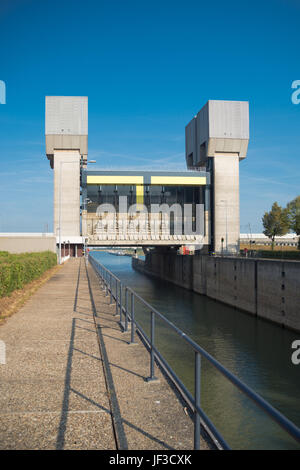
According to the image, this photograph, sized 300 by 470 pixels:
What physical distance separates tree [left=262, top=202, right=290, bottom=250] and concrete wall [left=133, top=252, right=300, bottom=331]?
112 feet

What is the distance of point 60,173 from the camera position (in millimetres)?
61125

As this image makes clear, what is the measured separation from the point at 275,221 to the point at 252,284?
2104 inches

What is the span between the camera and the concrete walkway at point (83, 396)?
13.6ft

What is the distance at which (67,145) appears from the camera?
63.8 metres

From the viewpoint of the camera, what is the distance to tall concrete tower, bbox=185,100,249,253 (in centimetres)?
6297

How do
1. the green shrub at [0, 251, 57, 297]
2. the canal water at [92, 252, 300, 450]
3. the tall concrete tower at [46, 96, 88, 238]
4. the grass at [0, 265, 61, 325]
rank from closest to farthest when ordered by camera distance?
the canal water at [92, 252, 300, 450] → the grass at [0, 265, 61, 325] → the green shrub at [0, 251, 57, 297] → the tall concrete tower at [46, 96, 88, 238]

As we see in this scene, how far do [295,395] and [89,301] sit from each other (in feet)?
24.8

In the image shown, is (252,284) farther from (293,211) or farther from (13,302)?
(293,211)

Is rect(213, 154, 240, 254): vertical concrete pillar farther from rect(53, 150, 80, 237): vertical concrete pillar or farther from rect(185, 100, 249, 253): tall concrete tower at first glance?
rect(53, 150, 80, 237): vertical concrete pillar

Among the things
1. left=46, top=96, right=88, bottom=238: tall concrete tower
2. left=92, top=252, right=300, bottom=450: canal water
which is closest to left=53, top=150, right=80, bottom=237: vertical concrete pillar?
left=46, top=96, right=88, bottom=238: tall concrete tower

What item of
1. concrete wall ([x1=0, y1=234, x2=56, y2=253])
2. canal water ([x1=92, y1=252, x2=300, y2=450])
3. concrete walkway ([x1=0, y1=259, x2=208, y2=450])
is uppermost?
concrete wall ([x1=0, y1=234, x2=56, y2=253])

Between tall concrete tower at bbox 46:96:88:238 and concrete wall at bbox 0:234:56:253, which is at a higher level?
tall concrete tower at bbox 46:96:88:238

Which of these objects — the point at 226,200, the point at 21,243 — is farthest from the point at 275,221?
the point at 21,243

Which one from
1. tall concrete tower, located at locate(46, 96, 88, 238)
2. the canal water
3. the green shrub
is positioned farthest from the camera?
tall concrete tower, located at locate(46, 96, 88, 238)
